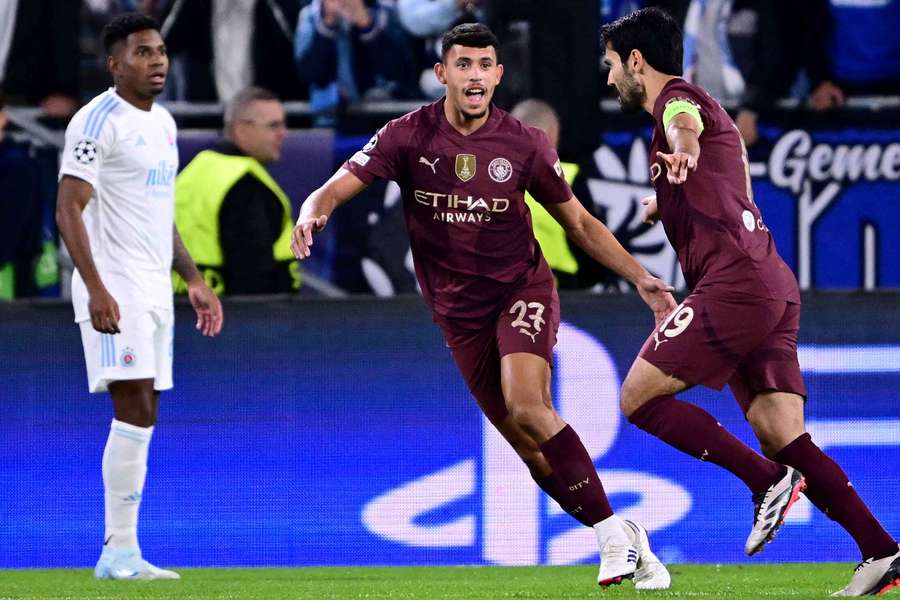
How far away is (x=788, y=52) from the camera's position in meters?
10.1

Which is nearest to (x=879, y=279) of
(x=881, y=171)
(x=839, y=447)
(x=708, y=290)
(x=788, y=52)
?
(x=881, y=171)

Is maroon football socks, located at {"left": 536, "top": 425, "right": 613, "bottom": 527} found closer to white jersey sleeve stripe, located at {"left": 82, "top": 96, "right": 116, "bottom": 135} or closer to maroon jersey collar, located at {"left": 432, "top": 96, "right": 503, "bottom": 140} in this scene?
maroon jersey collar, located at {"left": 432, "top": 96, "right": 503, "bottom": 140}

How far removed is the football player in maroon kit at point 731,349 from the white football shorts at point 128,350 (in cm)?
213

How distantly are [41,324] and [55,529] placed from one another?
88cm

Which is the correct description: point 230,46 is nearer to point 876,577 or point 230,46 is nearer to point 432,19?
point 432,19

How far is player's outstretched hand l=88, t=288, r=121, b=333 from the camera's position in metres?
7.03

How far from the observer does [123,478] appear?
7.29 meters

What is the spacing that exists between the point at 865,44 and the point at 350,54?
2.86m

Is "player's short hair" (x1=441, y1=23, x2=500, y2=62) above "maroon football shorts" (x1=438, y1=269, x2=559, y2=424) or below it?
above

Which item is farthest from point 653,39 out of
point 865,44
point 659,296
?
point 865,44

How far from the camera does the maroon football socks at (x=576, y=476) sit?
20.9 ft

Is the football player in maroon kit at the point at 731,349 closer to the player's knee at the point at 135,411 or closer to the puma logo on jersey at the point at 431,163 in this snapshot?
the puma logo on jersey at the point at 431,163

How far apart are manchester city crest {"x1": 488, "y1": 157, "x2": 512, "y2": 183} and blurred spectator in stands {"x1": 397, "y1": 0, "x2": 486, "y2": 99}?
328 centimetres

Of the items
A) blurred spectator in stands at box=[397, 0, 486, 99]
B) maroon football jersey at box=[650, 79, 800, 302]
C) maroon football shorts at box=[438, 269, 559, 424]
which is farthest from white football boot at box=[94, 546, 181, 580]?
blurred spectator in stands at box=[397, 0, 486, 99]
